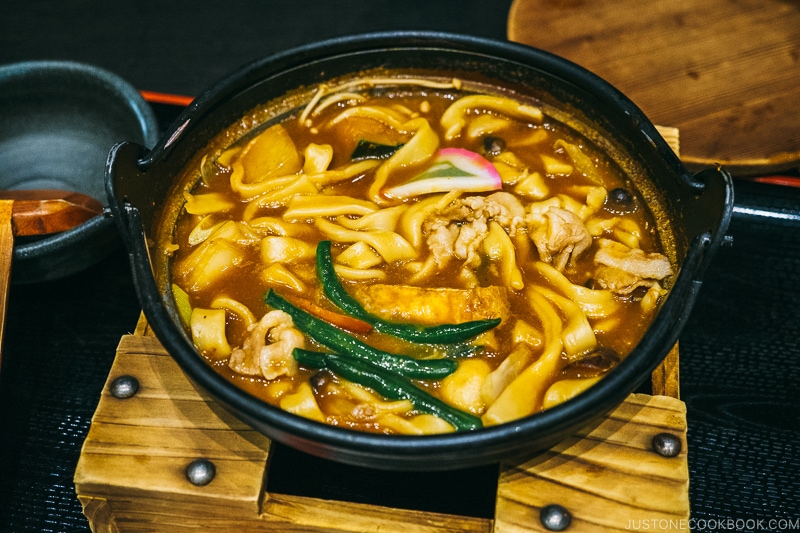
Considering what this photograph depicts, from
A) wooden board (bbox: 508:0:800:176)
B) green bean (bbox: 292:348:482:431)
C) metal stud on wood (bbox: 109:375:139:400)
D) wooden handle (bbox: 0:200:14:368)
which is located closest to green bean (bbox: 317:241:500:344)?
green bean (bbox: 292:348:482:431)

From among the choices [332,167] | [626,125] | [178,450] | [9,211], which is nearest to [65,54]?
[9,211]

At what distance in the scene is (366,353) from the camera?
7.41 feet

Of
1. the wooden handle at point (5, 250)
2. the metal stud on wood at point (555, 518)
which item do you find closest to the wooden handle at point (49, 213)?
the wooden handle at point (5, 250)

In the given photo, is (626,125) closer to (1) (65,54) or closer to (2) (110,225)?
(2) (110,225)

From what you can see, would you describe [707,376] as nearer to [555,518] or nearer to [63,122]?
[555,518]

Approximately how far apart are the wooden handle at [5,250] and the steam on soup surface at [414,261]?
0.66m

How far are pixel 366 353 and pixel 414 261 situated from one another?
0.45 meters

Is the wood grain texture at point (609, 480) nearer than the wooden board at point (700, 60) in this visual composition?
Yes

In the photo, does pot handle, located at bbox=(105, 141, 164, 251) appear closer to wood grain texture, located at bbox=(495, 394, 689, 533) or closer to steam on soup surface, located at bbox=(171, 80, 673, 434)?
steam on soup surface, located at bbox=(171, 80, 673, 434)

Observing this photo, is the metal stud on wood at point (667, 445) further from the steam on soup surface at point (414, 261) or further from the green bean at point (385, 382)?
the green bean at point (385, 382)

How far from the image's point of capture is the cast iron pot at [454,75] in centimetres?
191

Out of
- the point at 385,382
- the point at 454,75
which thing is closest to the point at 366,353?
the point at 385,382

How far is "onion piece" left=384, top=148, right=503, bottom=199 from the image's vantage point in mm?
2727

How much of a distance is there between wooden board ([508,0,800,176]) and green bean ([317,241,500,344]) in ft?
5.84
